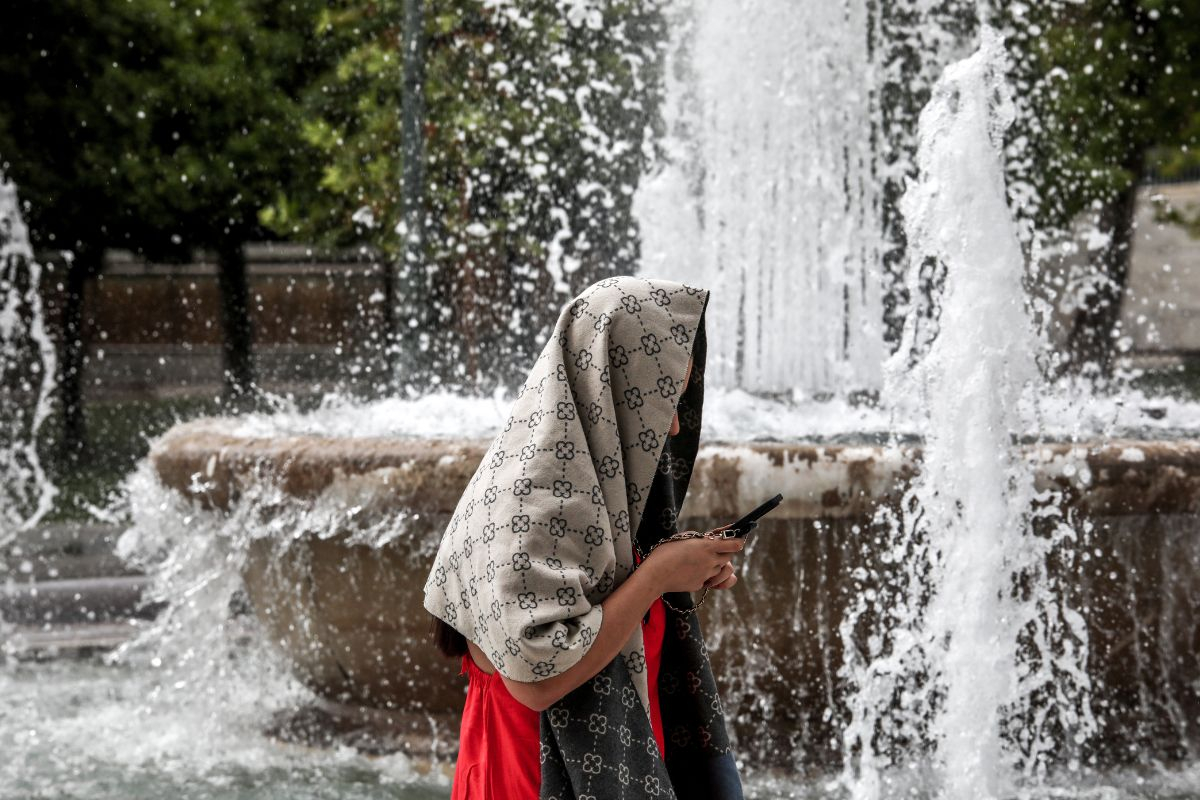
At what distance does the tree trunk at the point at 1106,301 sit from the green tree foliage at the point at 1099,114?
A: 1 centimetres

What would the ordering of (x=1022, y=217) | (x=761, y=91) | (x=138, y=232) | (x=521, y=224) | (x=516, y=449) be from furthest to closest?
(x=138, y=232), (x=521, y=224), (x=1022, y=217), (x=761, y=91), (x=516, y=449)

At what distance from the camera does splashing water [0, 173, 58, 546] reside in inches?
431

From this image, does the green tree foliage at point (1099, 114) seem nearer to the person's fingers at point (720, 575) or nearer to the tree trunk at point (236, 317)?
the tree trunk at point (236, 317)

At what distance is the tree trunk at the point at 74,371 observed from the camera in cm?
1438

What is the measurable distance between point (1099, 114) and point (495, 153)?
18.2 ft

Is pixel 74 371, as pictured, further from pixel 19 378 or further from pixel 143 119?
pixel 19 378

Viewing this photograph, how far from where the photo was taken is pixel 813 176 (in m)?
8.23

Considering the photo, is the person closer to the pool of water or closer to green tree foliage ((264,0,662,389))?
the pool of water

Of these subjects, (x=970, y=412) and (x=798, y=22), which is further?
(x=798, y=22)

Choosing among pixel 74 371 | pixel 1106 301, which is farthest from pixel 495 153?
pixel 1106 301

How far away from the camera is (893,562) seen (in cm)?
388

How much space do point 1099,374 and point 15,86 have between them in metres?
11.0

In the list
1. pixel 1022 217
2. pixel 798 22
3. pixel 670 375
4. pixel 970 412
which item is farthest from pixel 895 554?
pixel 1022 217

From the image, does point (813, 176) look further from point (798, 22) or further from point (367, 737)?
point (367, 737)
